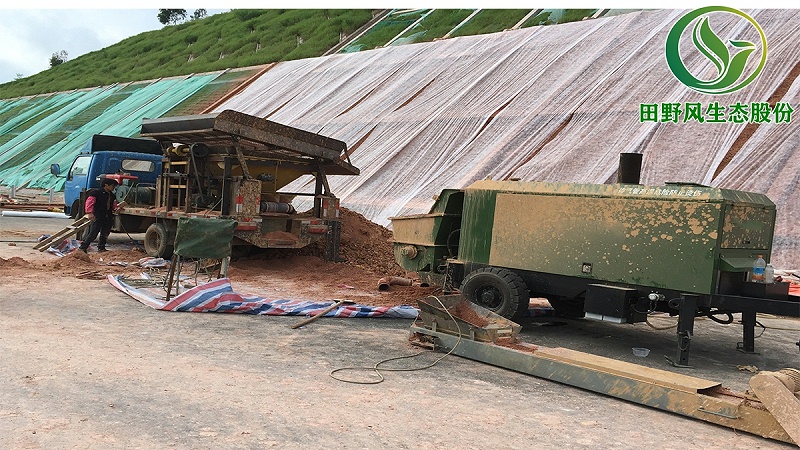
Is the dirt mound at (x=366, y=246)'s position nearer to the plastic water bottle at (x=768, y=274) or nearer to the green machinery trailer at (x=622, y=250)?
the green machinery trailer at (x=622, y=250)

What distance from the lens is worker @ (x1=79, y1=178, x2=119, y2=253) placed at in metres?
13.2

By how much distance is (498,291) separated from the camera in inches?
335

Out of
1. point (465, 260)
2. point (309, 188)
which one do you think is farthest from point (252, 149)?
point (309, 188)

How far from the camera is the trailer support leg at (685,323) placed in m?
7.12

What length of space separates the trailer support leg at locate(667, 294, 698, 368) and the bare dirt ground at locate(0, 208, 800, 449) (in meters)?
0.20

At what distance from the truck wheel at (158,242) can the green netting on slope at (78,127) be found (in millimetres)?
21042

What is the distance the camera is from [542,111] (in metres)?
21.2

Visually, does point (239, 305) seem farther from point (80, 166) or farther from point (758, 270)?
point (80, 166)

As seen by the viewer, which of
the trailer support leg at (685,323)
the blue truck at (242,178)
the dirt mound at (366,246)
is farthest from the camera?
the dirt mound at (366,246)

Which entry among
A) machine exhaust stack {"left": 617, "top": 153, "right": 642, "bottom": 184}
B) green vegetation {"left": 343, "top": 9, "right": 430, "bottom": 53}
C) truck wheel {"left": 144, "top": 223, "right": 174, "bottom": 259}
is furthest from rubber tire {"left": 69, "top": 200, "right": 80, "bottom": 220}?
green vegetation {"left": 343, "top": 9, "right": 430, "bottom": 53}

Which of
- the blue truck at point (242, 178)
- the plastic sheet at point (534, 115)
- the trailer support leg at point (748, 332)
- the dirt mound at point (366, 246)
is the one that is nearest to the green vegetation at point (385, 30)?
the plastic sheet at point (534, 115)

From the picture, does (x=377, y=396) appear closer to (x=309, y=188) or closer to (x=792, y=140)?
(x=792, y=140)

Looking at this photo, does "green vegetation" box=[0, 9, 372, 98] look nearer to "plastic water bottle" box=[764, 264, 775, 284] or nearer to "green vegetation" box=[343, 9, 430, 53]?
"green vegetation" box=[343, 9, 430, 53]

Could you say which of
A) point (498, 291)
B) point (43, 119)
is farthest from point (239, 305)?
point (43, 119)
